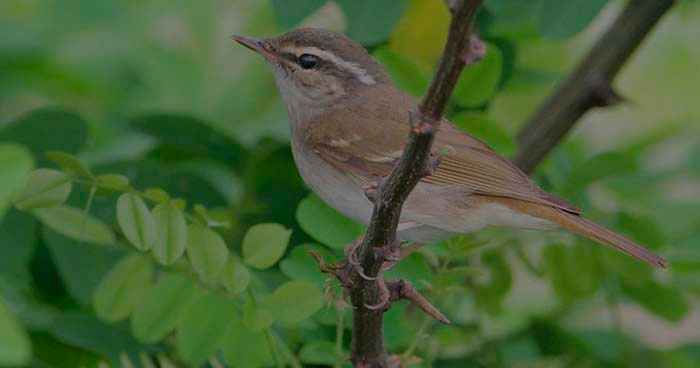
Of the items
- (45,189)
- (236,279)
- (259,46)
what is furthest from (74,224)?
(259,46)

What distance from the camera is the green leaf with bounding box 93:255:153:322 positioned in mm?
2650

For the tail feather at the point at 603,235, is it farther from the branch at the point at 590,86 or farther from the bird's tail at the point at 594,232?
the branch at the point at 590,86

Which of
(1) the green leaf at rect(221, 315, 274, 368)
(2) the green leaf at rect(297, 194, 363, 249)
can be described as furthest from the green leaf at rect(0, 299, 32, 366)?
(2) the green leaf at rect(297, 194, 363, 249)

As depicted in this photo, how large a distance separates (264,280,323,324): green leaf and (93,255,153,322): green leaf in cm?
33

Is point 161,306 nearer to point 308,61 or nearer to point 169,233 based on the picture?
point 169,233

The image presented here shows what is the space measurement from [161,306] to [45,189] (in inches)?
15.8

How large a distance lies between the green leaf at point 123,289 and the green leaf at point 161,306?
27 millimetres

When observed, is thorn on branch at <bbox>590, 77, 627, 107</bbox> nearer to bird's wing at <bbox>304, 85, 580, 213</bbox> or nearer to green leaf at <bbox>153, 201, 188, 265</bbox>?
bird's wing at <bbox>304, 85, 580, 213</bbox>

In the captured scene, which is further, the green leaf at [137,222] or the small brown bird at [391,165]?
the small brown bird at [391,165]

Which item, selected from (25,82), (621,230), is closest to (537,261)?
(621,230)

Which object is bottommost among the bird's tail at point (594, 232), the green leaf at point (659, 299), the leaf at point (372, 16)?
the green leaf at point (659, 299)

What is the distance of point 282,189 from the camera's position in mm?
3377

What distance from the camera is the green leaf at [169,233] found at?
2.37 metres

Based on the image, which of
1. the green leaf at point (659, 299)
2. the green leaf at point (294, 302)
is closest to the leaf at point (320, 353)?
the green leaf at point (294, 302)
